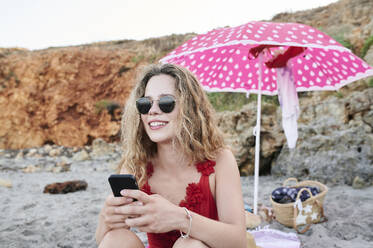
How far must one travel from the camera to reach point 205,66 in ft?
10.0

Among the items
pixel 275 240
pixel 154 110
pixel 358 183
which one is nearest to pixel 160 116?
pixel 154 110

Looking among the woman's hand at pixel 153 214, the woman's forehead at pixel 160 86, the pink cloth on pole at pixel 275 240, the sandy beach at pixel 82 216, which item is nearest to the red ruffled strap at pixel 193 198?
the woman's hand at pixel 153 214

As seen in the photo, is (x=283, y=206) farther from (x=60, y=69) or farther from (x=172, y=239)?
(x=60, y=69)

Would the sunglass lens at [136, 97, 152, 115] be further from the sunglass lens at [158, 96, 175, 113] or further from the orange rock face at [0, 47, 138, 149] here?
the orange rock face at [0, 47, 138, 149]

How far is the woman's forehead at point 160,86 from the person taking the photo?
1.56 meters

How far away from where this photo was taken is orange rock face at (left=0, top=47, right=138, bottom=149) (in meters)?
13.8

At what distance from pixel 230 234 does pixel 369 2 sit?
14964 mm

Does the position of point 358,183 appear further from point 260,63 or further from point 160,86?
point 160,86

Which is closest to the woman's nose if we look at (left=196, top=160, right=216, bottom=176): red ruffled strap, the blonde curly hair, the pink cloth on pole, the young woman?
the young woman

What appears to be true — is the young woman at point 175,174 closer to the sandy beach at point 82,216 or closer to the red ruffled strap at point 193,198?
the red ruffled strap at point 193,198

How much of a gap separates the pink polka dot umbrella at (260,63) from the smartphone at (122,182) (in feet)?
4.36

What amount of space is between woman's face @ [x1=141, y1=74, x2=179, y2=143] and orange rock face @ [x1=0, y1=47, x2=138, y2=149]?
490 inches

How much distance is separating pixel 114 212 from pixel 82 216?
2.56m

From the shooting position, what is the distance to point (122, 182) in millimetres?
1169
